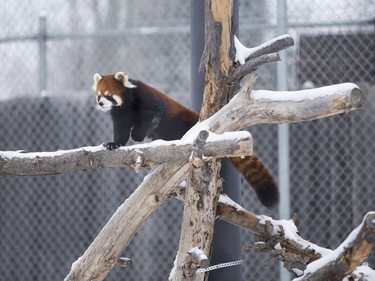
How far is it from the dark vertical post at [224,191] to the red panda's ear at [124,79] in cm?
28

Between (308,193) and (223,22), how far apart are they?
1116 mm

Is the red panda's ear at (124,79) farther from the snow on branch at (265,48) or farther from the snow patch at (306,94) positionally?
the snow patch at (306,94)

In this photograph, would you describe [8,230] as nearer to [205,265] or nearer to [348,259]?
[205,265]

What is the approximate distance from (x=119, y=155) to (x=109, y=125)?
1165 mm

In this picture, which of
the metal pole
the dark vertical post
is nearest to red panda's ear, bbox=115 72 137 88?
the dark vertical post

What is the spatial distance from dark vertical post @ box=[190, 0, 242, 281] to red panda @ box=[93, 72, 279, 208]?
0.41 feet

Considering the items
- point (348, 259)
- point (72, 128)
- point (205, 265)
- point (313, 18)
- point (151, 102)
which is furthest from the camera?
point (72, 128)

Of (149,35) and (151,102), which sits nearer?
(151,102)

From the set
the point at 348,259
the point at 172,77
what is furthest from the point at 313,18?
the point at 348,259

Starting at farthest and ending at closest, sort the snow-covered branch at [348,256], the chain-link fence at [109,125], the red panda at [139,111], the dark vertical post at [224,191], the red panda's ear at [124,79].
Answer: the chain-link fence at [109,125], the red panda's ear at [124,79], the red panda at [139,111], the dark vertical post at [224,191], the snow-covered branch at [348,256]

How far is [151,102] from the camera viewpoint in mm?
2637

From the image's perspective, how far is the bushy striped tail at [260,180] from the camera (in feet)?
7.32

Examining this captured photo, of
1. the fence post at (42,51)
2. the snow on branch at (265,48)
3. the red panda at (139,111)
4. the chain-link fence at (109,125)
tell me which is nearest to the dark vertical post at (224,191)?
the red panda at (139,111)

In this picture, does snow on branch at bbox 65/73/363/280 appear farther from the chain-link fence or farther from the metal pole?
the chain-link fence
